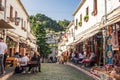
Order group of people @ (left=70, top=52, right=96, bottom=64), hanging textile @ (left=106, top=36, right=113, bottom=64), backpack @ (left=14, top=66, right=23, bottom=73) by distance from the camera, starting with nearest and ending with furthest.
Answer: backpack @ (left=14, top=66, right=23, bottom=73) → hanging textile @ (left=106, top=36, right=113, bottom=64) → group of people @ (left=70, top=52, right=96, bottom=64)

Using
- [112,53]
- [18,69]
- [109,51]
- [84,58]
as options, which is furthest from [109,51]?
[84,58]

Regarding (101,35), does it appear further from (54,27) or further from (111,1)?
(54,27)

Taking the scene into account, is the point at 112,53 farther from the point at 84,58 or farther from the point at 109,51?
the point at 84,58

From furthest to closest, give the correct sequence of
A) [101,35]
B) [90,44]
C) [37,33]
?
[37,33] < [90,44] < [101,35]

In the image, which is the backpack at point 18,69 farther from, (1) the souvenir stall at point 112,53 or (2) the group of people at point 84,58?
(2) the group of people at point 84,58

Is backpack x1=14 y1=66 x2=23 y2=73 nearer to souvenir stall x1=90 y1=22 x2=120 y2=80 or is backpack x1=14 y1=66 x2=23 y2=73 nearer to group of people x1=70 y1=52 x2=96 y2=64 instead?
souvenir stall x1=90 y1=22 x2=120 y2=80

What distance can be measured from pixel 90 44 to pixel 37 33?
37528mm

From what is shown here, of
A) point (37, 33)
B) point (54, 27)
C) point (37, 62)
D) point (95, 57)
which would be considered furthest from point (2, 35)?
point (54, 27)

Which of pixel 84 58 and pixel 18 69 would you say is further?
pixel 84 58

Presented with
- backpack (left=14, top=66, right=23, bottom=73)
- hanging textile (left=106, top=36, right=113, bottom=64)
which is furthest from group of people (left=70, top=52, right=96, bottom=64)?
backpack (left=14, top=66, right=23, bottom=73)

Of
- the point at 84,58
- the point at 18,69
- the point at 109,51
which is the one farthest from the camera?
the point at 84,58

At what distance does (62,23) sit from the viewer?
4961 inches

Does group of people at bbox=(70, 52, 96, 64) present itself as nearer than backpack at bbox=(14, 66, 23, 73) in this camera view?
No

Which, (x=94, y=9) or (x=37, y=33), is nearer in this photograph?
(x=94, y=9)
